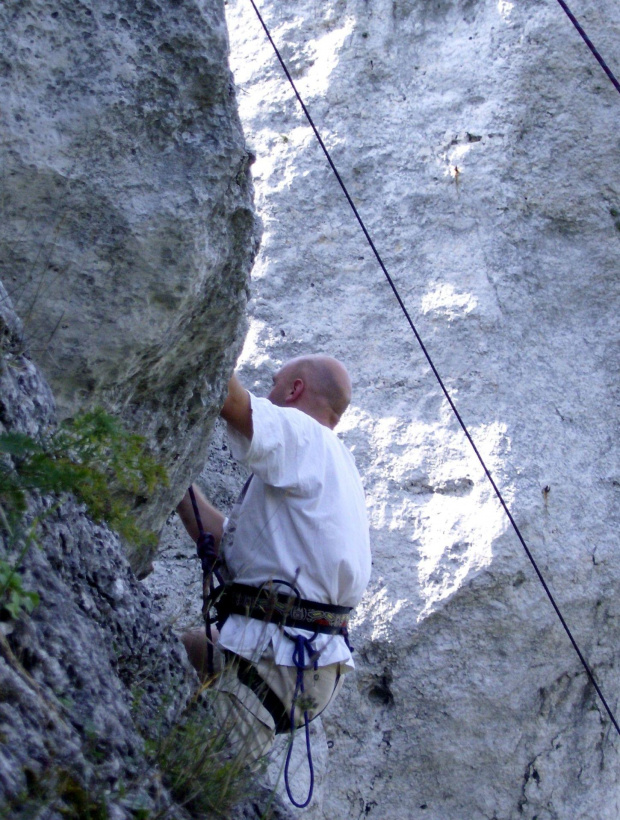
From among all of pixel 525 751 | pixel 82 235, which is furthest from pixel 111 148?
pixel 525 751

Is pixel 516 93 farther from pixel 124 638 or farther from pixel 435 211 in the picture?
pixel 124 638

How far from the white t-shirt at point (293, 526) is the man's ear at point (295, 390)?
29cm

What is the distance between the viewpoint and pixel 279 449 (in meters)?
2.58

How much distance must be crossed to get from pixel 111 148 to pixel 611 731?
303cm

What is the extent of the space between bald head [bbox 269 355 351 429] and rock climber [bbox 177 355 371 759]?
0.77ft

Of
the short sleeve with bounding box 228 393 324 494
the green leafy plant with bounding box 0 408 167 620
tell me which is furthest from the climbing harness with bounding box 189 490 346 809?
the green leafy plant with bounding box 0 408 167 620

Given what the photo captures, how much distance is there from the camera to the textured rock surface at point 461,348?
3.76 meters

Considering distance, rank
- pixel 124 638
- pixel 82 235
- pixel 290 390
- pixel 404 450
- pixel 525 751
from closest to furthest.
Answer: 1. pixel 124 638
2. pixel 82 235
3. pixel 290 390
4. pixel 525 751
5. pixel 404 450

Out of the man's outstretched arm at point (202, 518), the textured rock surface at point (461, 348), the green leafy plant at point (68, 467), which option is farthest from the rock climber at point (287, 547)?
the textured rock surface at point (461, 348)

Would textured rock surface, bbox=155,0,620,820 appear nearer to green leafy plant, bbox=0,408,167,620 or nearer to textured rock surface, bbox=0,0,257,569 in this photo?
textured rock surface, bbox=0,0,257,569

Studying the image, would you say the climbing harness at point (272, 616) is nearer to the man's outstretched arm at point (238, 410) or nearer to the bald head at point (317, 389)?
the man's outstretched arm at point (238, 410)

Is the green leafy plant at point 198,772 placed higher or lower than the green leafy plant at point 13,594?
lower

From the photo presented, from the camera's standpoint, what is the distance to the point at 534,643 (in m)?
3.78

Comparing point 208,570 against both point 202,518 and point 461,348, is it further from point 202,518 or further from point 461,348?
point 461,348
